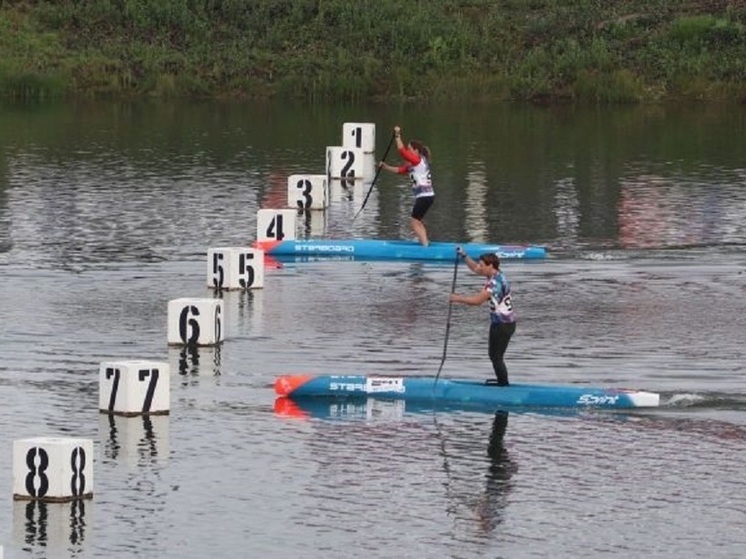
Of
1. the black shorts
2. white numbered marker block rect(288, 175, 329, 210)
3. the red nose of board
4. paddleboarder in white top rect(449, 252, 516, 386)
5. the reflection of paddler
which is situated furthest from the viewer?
white numbered marker block rect(288, 175, 329, 210)

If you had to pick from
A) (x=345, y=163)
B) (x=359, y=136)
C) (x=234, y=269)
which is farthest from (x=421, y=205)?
(x=359, y=136)

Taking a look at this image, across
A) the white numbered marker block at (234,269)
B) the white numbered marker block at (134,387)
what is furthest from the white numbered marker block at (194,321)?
the white numbered marker block at (234,269)

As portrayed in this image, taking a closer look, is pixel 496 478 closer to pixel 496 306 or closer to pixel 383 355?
pixel 496 306

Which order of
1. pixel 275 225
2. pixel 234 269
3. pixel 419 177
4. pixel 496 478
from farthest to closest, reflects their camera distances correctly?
pixel 275 225, pixel 419 177, pixel 234 269, pixel 496 478

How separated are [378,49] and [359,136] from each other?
23.2 meters

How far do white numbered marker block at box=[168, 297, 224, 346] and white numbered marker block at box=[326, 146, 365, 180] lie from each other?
2404 centimetres

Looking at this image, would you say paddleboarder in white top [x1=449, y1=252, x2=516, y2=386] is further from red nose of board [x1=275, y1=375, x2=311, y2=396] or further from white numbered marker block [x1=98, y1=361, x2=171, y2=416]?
white numbered marker block [x1=98, y1=361, x2=171, y2=416]

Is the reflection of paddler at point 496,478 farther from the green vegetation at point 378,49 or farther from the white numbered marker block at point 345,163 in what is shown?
the green vegetation at point 378,49

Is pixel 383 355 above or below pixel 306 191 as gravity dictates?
below

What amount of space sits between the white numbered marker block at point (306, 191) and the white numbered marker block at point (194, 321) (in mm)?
17273

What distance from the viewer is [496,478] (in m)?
25.8

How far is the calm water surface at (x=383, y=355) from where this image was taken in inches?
941

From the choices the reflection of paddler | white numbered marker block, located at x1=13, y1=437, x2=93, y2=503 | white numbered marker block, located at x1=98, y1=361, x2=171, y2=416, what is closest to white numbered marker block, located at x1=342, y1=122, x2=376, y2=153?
white numbered marker block, located at x1=98, y1=361, x2=171, y2=416

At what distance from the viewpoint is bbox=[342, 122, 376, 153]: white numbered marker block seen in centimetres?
6156
